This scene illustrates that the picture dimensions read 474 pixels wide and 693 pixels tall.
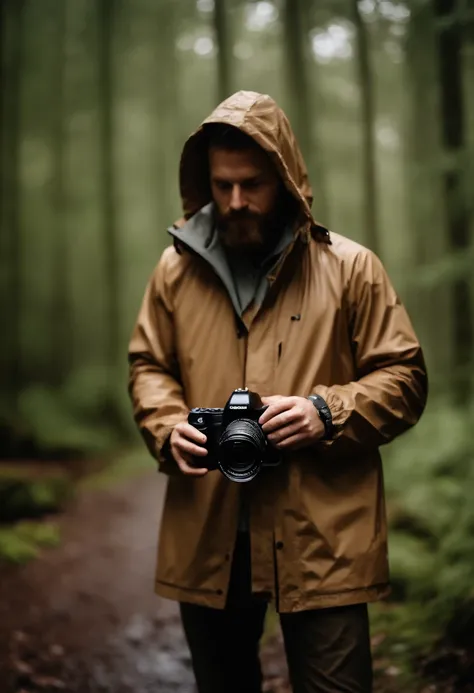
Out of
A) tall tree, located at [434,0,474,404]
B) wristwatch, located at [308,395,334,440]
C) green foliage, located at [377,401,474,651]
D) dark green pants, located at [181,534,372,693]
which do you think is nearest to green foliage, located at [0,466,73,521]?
green foliage, located at [377,401,474,651]

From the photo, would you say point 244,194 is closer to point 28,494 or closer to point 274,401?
point 274,401

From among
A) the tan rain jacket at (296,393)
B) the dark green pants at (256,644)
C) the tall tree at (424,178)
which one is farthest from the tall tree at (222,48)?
the dark green pants at (256,644)

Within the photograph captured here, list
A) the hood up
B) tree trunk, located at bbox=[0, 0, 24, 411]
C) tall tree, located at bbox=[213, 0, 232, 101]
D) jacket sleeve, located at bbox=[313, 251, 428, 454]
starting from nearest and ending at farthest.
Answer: jacket sleeve, located at bbox=[313, 251, 428, 454] < the hood up < tall tree, located at bbox=[213, 0, 232, 101] < tree trunk, located at bbox=[0, 0, 24, 411]

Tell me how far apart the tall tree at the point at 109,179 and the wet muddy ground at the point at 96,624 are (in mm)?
5665

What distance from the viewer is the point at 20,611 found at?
189 inches

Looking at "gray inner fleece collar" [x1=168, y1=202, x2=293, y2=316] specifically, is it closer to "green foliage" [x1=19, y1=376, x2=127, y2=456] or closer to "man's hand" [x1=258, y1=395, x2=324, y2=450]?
"man's hand" [x1=258, y1=395, x2=324, y2=450]

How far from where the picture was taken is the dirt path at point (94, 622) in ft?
12.8

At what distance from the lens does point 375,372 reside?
2316 mm

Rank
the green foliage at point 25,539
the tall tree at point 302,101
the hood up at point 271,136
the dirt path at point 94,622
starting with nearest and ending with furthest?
the hood up at point 271,136, the dirt path at point 94,622, the green foliage at point 25,539, the tall tree at point 302,101

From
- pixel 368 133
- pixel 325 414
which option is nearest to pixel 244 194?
pixel 325 414

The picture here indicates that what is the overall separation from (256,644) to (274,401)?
102 cm

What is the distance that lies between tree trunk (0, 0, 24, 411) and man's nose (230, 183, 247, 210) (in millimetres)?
8098

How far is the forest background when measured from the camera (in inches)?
199

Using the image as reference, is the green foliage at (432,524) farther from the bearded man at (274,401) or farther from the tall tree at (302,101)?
the tall tree at (302,101)
